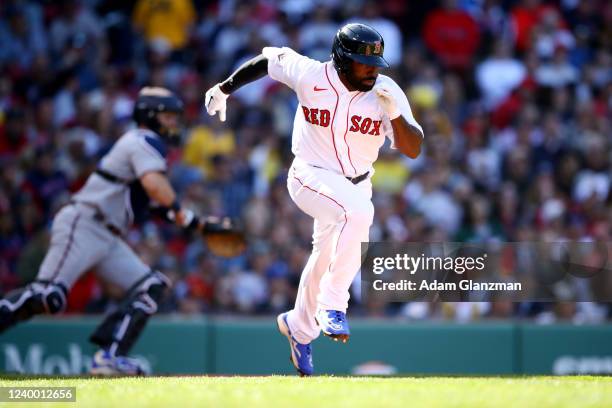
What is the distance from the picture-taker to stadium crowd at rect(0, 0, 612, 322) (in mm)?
12594

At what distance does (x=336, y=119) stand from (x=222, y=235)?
208cm

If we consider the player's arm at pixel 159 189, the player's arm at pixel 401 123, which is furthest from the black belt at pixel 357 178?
the player's arm at pixel 159 189

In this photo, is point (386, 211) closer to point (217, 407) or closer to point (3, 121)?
point (3, 121)

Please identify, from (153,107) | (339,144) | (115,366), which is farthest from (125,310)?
(339,144)

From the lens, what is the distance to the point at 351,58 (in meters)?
7.16

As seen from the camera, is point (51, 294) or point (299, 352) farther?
point (51, 294)

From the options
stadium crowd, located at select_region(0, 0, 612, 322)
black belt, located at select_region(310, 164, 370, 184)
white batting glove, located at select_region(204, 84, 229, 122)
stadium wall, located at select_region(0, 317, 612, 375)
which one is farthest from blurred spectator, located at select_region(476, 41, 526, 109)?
black belt, located at select_region(310, 164, 370, 184)

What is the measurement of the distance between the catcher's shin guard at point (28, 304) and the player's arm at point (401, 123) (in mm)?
2851

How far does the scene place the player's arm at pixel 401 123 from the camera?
275 inches

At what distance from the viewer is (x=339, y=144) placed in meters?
7.29

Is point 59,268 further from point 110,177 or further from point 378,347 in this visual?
point 378,347

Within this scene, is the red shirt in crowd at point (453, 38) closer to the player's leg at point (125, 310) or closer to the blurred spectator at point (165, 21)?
the blurred spectator at point (165, 21)

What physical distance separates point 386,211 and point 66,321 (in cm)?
370

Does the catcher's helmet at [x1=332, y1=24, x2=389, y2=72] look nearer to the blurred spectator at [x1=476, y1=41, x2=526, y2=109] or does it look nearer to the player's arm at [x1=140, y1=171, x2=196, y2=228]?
the player's arm at [x1=140, y1=171, x2=196, y2=228]
